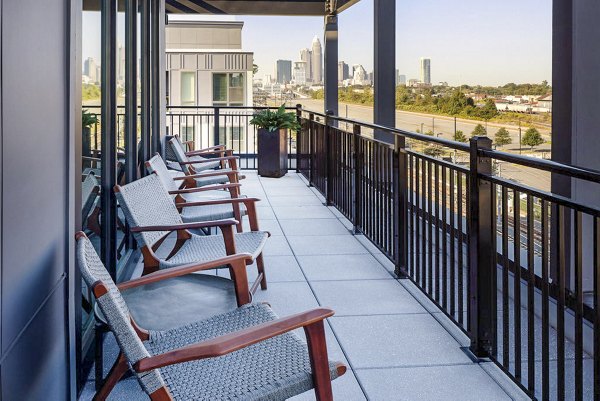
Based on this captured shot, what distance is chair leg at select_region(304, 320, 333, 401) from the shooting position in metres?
1.51

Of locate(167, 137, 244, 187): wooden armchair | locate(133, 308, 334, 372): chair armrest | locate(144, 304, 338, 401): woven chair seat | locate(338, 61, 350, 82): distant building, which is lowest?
locate(144, 304, 338, 401): woven chair seat

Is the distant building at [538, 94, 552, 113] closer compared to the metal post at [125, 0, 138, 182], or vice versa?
the distant building at [538, 94, 552, 113]

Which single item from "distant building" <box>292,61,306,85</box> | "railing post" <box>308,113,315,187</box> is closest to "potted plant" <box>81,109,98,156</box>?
"railing post" <box>308,113,315,187</box>

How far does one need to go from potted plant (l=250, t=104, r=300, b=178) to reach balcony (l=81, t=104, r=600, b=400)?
3358mm

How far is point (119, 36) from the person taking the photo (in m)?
3.39

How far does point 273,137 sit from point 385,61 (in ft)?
6.93

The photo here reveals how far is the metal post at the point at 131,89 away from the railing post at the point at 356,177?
5.47ft

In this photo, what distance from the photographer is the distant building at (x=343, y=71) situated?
8.95 meters

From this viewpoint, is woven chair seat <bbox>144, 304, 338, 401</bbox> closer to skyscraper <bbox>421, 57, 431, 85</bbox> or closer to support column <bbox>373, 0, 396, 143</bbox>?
support column <bbox>373, 0, 396, 143</bbox>

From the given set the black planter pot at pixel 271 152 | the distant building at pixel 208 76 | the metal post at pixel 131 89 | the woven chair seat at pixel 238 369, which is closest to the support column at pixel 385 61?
the black planter pot at pixel 271 152

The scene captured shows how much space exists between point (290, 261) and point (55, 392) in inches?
92.7

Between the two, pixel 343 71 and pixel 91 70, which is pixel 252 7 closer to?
pixel 343 71

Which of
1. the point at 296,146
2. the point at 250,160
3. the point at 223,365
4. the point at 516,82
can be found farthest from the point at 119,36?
the point at 250,160

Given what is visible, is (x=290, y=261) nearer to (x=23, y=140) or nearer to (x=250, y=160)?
(x=23, y=140)
